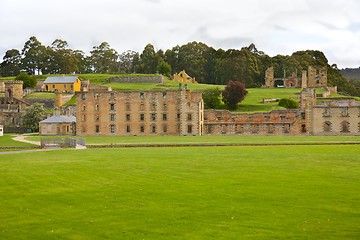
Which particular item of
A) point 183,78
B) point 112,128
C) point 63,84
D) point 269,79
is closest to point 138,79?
point 183,78

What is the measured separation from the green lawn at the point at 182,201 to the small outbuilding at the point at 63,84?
93.0m

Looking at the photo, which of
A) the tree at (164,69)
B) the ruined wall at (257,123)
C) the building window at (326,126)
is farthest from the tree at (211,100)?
the tree at (164,69)

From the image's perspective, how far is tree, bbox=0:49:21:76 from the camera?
156500 millimetres

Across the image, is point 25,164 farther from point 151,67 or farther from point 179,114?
point 151,67

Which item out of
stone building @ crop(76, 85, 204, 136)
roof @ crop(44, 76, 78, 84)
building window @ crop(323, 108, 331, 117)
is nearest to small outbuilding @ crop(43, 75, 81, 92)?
roof @ crop(44, 76, 78, 84)

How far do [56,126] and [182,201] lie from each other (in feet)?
211

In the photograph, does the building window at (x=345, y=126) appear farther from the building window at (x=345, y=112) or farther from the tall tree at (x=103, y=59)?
the tall tree at (x=103, y=59)

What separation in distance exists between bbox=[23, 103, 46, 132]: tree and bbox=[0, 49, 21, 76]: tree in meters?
71.0

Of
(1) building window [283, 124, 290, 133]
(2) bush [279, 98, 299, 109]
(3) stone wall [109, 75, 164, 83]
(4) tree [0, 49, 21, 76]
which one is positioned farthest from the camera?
(4) tree [0, 49, 21, 76]

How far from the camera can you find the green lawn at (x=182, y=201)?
14141 millimetres

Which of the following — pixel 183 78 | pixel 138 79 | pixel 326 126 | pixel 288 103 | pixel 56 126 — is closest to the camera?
pixel 326 126

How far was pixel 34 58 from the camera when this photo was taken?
154250mm

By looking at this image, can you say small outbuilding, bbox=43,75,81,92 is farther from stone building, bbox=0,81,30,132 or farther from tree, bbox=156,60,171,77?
tree, bbox=156,60,171,77

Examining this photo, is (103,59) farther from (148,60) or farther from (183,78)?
(183,78)
